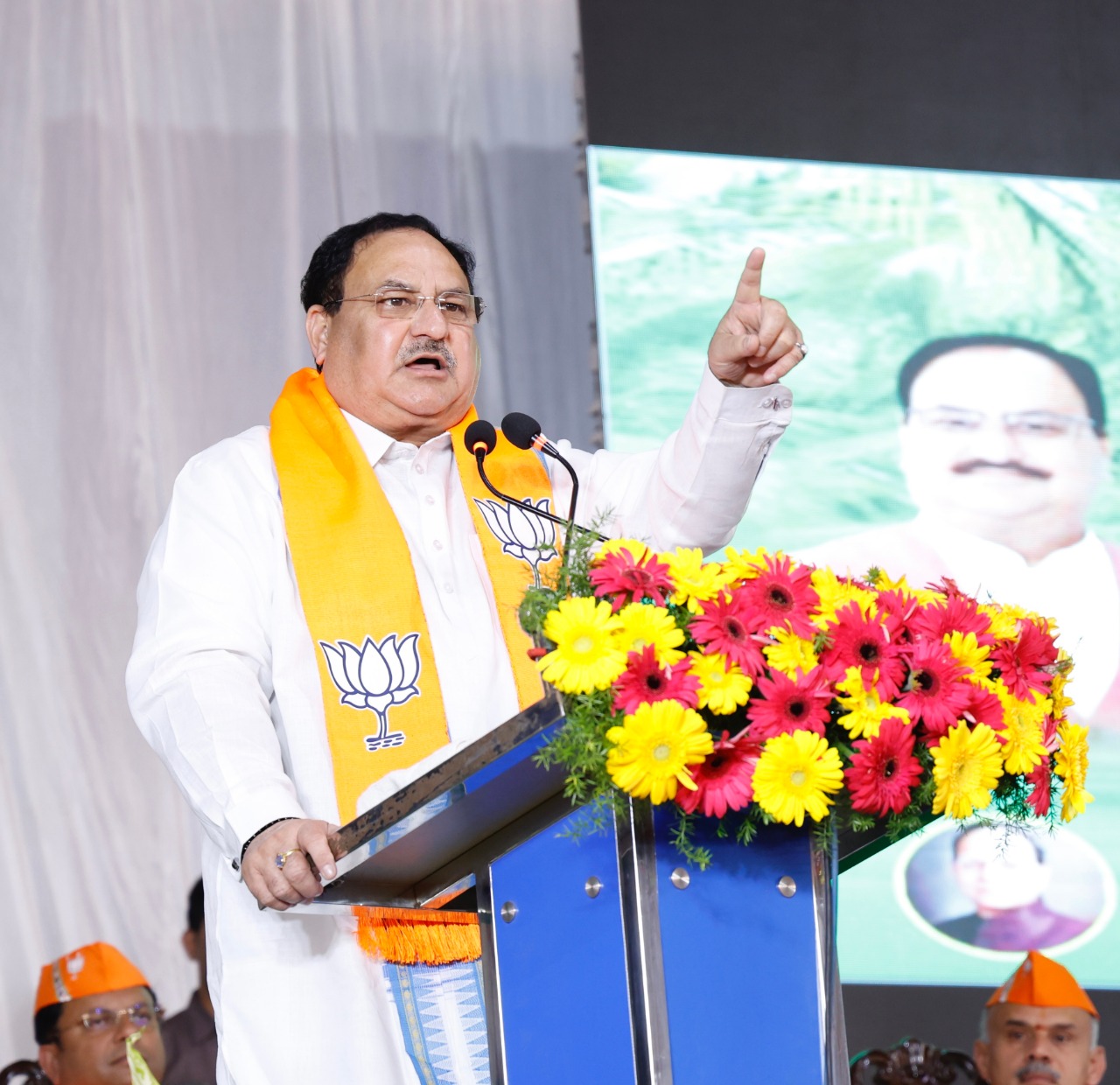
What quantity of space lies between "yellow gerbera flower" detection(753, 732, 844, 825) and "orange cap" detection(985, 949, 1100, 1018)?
119 inches

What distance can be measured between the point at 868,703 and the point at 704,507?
0.95 m

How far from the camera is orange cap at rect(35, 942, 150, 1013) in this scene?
4.10 m

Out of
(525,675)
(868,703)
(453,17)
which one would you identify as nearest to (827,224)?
(453,17)

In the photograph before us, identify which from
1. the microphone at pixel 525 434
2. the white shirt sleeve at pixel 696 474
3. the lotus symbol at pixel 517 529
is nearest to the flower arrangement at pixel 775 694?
the microphone at pixel 525 434

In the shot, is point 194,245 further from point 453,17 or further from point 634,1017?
point 634,1017

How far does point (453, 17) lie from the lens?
5.05m

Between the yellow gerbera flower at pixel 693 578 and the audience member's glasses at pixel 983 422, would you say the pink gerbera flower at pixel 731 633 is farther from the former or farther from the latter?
the audience member's glasses at pixel 983 422

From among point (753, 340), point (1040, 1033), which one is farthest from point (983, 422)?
point (753, 340)

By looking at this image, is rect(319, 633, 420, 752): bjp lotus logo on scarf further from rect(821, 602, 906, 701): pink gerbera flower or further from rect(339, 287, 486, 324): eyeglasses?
rect(821, 602, 906, 701): pink gerbera flower

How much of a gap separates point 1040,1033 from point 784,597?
303 cm

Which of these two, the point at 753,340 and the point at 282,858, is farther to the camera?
the point at 753,340

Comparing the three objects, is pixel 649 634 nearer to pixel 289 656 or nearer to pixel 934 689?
pixel 934 689

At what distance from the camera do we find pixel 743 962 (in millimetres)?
1548

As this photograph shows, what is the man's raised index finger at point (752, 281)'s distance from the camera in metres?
2.00
